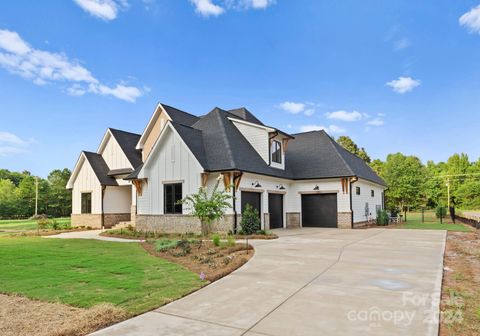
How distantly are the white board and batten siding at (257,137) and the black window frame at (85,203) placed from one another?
523 inches

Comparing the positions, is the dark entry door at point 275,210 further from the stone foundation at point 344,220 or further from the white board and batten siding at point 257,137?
the stone foundation at point 344,220

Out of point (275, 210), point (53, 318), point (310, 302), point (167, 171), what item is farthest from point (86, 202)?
point (310, 302)

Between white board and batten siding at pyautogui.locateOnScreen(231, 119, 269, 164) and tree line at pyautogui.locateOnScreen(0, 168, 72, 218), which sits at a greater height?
white board and batten siding at pyautogui.locateOnScreen(231, 119, 269, 164)

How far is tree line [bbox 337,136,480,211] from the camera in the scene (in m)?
35.6

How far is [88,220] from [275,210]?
47.4 feet

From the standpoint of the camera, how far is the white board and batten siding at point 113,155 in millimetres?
25422

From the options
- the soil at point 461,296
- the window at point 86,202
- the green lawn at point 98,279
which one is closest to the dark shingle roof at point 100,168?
the window at point 86,202

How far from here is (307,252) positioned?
1064cm

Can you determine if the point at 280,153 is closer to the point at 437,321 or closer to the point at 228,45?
the point at 228,45

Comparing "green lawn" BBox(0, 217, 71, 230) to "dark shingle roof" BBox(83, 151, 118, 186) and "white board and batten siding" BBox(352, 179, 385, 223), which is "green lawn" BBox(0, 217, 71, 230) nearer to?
"dark shingle roof" BBox(83, 151, 118, 186)

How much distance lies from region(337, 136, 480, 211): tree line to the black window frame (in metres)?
30.8

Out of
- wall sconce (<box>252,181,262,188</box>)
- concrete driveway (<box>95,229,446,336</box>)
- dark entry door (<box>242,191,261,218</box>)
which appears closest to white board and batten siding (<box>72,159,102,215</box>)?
dark entry door (<box>242,191,261,218</box>)

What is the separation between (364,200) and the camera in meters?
25.4

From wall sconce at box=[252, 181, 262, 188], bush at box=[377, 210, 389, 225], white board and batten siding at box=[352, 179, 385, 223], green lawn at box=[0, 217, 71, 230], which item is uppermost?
wall sconce at box=[252, 181, 262, 188]
